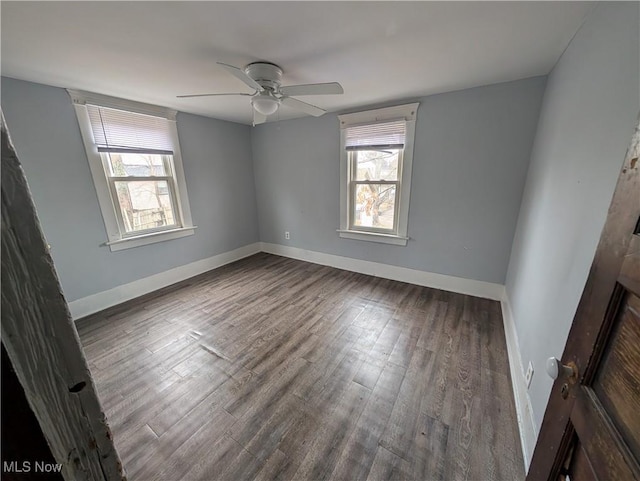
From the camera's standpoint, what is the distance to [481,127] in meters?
2.51

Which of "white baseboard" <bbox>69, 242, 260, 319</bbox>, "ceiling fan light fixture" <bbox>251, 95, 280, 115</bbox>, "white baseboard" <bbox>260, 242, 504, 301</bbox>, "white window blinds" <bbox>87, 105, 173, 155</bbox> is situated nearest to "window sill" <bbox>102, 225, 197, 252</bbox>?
"white baseboard" <bbox>69, 242, 260, 319</bbox>

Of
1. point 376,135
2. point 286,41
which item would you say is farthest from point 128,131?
point 376,135

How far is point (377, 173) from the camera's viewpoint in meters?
3.26

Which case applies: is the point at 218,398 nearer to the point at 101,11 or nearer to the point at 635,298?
the point at 635,298

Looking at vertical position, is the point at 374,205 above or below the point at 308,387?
above

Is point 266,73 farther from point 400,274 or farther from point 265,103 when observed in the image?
point 400,274

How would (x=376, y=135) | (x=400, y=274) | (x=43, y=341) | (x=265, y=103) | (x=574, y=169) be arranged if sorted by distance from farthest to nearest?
1. (x=400, y=274)
2. (x=376, y=135)
3. (x=265, y=103)
4. (x=574, y=169)
5. (x=43, y=341)

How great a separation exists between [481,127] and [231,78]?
248 cm

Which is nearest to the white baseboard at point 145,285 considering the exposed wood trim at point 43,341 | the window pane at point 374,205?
the window pane at point 374,205

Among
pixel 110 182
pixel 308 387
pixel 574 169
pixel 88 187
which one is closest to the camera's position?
pixel 574 169

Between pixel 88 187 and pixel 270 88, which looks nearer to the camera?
pixel 270 88

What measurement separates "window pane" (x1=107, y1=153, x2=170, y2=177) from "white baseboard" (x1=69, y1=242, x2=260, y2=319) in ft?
4.25

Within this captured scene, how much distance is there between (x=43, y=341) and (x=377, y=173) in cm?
331

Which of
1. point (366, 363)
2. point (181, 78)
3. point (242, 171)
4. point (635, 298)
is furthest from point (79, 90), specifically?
point (635, 298)
